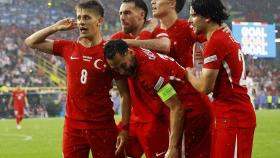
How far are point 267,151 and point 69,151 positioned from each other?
8490mm

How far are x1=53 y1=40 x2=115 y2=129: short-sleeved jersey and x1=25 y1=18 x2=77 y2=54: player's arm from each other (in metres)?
0.23

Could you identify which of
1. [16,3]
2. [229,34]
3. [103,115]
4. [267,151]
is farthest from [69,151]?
[16,3]

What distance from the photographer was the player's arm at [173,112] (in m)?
5.69

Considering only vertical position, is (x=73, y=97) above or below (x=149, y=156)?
above

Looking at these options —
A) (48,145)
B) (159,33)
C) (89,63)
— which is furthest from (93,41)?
(48,145)

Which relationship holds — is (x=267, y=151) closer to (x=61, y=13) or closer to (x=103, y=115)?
(x=103, y=115)

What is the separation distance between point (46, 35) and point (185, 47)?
1.55 meters

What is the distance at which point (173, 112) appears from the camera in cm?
573

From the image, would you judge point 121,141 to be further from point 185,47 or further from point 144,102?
point 185,47

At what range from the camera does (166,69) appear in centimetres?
584

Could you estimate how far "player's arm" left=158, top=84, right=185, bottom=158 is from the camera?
569cm

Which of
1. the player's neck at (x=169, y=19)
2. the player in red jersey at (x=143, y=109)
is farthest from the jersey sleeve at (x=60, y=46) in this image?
the player's neck at (x=169, y=19)

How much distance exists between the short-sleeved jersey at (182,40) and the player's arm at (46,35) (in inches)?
44.1

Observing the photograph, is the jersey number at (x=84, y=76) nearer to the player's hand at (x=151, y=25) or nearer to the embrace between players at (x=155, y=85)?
the embrace between players at (x=155, y=85)
